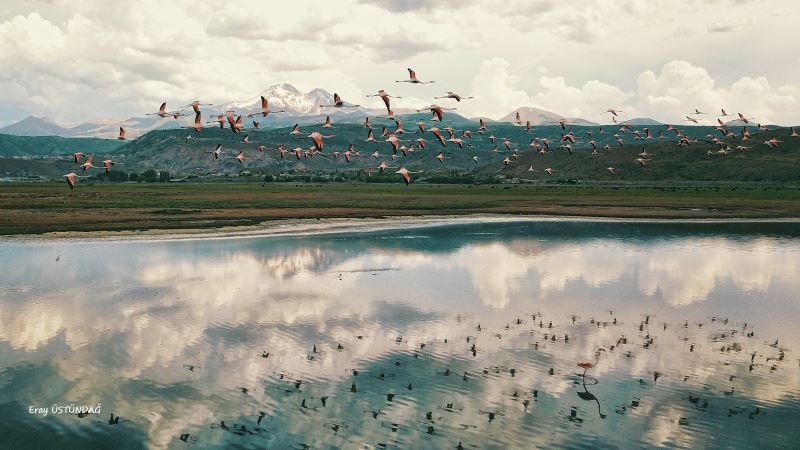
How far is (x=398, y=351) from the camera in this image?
28.3m

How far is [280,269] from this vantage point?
50281mm

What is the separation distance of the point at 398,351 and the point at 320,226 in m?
55.2

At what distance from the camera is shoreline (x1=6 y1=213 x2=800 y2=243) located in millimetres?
67688

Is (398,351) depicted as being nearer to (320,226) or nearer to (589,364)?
(589,364)

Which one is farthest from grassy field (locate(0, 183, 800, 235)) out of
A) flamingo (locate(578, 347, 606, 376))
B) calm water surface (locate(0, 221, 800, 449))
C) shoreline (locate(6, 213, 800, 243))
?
flamingo (locate(578, 347, 606, 376))

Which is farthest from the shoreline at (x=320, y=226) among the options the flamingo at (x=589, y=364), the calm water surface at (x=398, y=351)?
the flamingo at (x=589, y=364)

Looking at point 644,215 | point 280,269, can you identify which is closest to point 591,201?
point 644,215

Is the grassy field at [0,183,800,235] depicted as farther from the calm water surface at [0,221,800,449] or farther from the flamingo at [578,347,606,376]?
the flamingo at [578,347,606,376]

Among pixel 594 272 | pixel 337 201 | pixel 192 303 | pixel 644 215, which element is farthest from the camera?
pixel 337 201

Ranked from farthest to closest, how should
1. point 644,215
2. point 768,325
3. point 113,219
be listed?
point 644,215
point 113,219
point 768,325

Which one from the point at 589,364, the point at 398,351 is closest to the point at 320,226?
the point at 398,351

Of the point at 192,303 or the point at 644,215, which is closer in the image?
the point at 192,303

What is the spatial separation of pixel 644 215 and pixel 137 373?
282ft

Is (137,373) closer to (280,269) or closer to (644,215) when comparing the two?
(280,269)
